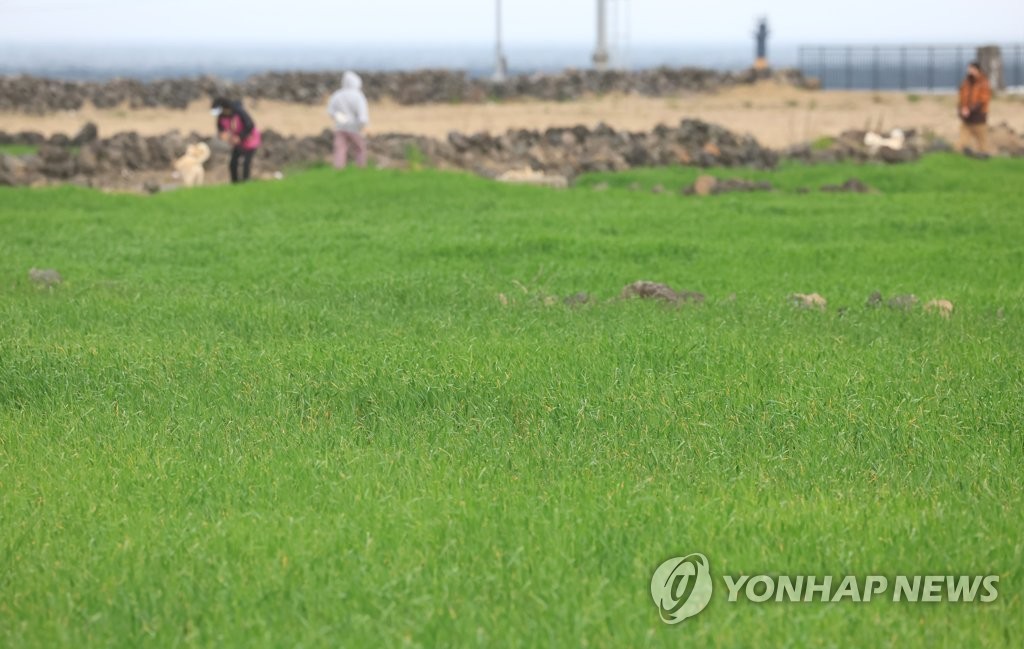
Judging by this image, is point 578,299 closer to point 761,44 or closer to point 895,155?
point 895,155

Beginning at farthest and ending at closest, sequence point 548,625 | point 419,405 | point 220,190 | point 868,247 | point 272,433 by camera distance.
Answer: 1. point 220,190
2. point 868,247
3. point 419,405
4. point 272,433
5. point 548,625

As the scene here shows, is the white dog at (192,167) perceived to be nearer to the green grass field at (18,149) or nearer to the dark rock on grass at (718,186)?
the green grass field at (18,149)

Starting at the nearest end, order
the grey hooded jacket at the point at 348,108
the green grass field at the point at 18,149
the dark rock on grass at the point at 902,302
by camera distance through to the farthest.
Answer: the dark rock on grass at the point at 902,302 → the grey hooded jacket at the point at 348,108 → the green grass field at the point at 18,149

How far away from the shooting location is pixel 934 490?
222 inches

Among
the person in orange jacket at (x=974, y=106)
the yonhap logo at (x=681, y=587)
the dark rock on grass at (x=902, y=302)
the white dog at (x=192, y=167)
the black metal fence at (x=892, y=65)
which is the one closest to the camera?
the yonhap logo at (x=681, y=587)

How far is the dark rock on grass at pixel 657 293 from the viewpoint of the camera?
34.1 feet

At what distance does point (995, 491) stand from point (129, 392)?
4377mm

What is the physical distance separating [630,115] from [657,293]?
32987 mm

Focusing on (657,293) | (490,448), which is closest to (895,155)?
(657,293)

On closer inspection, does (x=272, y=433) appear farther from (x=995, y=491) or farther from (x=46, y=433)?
(x=995, y=491)

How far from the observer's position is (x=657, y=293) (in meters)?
10.5

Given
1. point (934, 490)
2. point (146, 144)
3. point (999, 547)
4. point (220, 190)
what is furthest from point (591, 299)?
point (146, 144)

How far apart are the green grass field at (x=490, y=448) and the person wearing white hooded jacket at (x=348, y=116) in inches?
361

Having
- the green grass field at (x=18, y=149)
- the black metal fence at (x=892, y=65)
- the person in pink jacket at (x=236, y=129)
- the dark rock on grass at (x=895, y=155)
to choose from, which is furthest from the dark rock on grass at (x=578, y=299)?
the black metal fence at (x=892, y=65)
